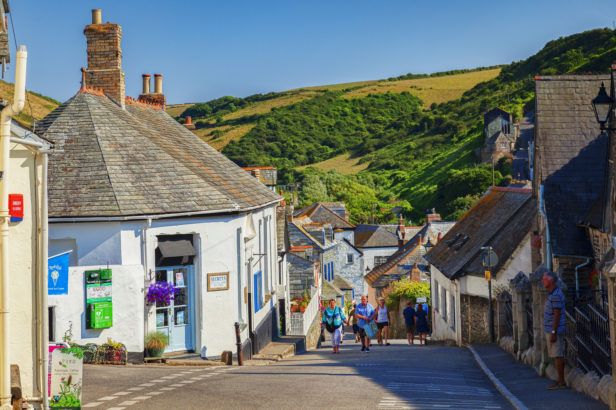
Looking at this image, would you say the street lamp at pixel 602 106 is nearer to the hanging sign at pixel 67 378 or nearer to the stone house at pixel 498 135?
the hanging sign at pixel 67 378

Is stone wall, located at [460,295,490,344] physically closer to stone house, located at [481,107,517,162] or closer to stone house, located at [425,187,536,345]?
stone house, located at [425,187,536,345]

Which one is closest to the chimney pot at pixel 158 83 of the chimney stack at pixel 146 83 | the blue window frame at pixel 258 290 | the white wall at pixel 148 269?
the chimney stack at pixel 146 83

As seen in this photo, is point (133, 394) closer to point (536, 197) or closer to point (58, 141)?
point (58, 141)

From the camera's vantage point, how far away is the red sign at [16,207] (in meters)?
11.3

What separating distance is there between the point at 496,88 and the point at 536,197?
147 meters

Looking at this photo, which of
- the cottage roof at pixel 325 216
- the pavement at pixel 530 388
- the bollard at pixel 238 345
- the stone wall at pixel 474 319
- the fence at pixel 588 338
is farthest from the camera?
the cottage roof at pixel 325 216

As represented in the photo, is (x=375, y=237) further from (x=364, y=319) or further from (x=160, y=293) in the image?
(x=160, y=293)

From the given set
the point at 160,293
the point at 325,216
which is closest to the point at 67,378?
the point at 160,293

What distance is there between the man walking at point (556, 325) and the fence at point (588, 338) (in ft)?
0.99

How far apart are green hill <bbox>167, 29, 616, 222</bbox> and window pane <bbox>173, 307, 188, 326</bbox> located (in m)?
63.1

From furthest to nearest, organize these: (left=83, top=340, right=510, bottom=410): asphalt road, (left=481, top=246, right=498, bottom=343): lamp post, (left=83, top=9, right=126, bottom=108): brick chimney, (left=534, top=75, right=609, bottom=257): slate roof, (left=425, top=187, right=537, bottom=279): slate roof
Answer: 1. (left=425, top=187, right=537, bottom=279): slate roof
2. (left=481, top=246, right=498, bottom=343): lamp post
3. (left=83, top=9, right=126, bottom=108): brick chimney
4. (left=534, top=75, right=609, bottom=257): slate roof
5. (left=83, top=340, right=510, bottom=410): asphalt road

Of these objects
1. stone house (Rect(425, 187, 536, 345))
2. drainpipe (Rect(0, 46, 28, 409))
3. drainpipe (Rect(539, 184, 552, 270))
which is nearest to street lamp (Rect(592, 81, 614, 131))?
drainpipe (Rect(539, 184, 552, 270))

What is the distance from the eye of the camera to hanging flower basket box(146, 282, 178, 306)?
66.5ft

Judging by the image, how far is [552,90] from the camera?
944 inches
